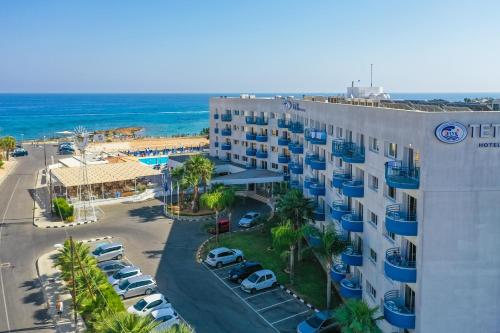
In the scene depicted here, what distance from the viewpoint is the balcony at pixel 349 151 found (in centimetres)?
3491

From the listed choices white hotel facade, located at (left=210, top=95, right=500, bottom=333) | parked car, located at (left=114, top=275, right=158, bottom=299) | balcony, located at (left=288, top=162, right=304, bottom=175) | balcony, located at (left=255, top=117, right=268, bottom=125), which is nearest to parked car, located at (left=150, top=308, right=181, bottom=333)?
parked car, located at (left=114, top=275, right=158, bottom=299)

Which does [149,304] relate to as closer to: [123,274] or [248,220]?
[123,274]

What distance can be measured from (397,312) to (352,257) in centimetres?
781

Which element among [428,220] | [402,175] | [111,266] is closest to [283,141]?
[111,266]

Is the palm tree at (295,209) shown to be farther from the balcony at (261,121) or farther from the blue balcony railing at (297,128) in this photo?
the balcony at (261,121)

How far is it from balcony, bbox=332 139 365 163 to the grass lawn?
1142 centimetres

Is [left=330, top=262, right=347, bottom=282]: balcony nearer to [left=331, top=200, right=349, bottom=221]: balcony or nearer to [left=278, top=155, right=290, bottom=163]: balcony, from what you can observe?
[left=331, top=200, right=349, bottom=221]: balcony

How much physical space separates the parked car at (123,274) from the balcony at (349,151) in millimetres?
19581

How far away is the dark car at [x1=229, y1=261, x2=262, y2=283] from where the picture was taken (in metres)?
41.6

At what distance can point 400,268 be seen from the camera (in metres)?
26.3

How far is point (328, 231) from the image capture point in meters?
35.1

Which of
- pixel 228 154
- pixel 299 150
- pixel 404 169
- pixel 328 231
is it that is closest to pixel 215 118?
pixel 228 154

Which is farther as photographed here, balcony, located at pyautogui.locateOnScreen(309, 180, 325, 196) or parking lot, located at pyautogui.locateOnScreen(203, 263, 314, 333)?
balcony, located at pyautogui.locateOnScreen(309, 180, 325, 196)

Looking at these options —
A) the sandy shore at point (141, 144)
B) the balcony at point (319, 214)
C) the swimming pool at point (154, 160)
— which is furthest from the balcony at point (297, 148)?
the sandy shore at point (141, 144)
